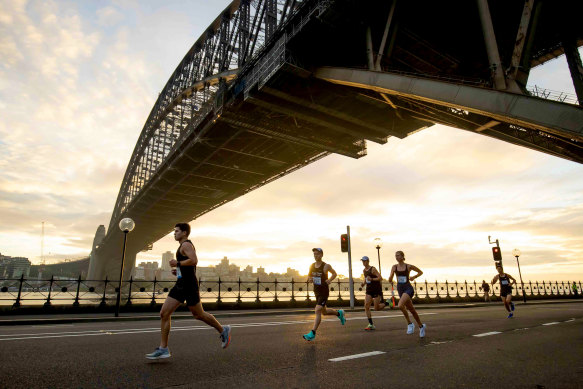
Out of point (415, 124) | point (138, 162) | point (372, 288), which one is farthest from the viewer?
point (138, 162)

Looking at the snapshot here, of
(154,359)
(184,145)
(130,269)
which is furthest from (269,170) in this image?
(130,269)

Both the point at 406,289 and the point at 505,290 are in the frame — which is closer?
the point at 406,289

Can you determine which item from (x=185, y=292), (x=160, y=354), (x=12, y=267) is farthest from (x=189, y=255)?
(x=12, y=267)

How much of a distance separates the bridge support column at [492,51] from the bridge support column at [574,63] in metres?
1.86

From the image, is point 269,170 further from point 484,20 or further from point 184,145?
point 484,20

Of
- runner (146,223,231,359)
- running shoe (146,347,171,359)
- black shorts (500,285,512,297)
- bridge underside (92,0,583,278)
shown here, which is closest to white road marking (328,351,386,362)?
runner (146,223,231,359)

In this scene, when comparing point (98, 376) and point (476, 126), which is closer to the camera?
point (98, 376)

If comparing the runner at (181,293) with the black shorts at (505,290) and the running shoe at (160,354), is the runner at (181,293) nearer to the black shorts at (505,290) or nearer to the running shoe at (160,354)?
the running shoe at (160,354)

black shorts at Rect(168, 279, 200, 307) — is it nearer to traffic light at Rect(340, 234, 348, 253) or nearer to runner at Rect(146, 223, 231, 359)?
runner at Rect(146, 223, 231, 359)

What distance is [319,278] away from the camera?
6.59 metres

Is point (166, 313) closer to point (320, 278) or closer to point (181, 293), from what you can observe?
point (181, 293)

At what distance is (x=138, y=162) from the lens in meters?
61.8

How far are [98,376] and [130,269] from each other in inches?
3341

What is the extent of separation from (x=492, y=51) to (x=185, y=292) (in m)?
9.29
